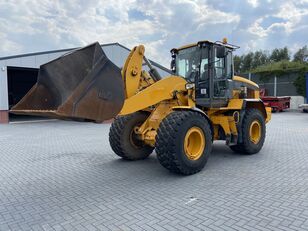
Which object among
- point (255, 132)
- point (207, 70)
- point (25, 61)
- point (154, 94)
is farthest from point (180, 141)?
point (25, 61)

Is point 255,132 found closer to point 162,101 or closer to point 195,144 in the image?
point 195,144

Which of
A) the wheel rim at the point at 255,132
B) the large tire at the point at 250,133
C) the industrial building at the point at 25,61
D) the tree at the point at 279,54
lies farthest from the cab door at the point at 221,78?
the tree at the point at 279,54

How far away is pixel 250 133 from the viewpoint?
7270mm

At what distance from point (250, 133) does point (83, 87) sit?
475 centimetres

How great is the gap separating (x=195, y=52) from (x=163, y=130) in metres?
2.31

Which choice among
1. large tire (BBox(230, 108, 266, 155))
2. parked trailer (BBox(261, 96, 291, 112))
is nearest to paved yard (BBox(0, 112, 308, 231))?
large tire (BBox(230, 108, 266, 155))

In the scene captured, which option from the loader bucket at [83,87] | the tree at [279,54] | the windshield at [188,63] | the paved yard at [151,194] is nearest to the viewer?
the paved yard at [151,194]

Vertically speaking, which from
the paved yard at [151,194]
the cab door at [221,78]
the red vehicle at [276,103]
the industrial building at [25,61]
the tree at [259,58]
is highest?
the tree at [259,58]

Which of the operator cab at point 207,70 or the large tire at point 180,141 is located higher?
the operator cab at point 207,70

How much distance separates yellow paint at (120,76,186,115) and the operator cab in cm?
55

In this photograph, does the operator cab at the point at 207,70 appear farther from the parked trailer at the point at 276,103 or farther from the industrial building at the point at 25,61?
the parked trailer at the point at 276,103

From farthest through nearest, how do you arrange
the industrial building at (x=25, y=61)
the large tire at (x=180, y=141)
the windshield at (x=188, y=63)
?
the industrial building at (x=25, y=61) < the windshield at (x=188, y=63) < the large tire at (x=180, y=141)

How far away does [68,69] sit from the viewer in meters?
4.33

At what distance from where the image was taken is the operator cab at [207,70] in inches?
254
